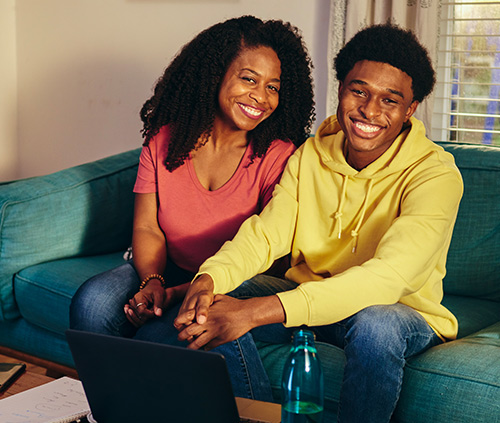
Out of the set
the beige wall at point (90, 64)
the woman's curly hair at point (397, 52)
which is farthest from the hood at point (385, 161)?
the beige wall at point (90, 64)

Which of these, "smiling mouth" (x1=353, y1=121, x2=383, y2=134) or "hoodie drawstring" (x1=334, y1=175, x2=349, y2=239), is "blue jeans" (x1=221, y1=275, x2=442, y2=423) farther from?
"smiling mouth" (x1=353, y1=121, x2=383, y2=134)

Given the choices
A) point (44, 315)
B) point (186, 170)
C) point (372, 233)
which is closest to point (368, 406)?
point (372, 233)

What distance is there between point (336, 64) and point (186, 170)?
50cm

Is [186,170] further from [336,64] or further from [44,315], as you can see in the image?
[44,315]

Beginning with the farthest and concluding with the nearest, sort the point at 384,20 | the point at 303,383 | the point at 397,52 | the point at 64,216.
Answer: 1. the point at 384,20
2. the point at 64,216
3. the point at 397,52
4. the point at 303,383

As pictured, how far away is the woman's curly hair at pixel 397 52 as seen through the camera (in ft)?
5.01

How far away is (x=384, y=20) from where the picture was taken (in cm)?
228

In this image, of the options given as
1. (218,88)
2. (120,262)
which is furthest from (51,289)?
(218,88)

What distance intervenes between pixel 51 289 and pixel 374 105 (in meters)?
1.07

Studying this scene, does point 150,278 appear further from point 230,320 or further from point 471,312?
point 471,312

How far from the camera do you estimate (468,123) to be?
8.07 ft

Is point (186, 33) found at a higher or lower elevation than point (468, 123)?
higher

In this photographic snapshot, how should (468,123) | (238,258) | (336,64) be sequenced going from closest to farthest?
(238,258) < (336,64) < (468,123)

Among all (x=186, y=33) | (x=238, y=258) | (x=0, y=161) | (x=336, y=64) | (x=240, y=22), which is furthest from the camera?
(x=0, y=161)
